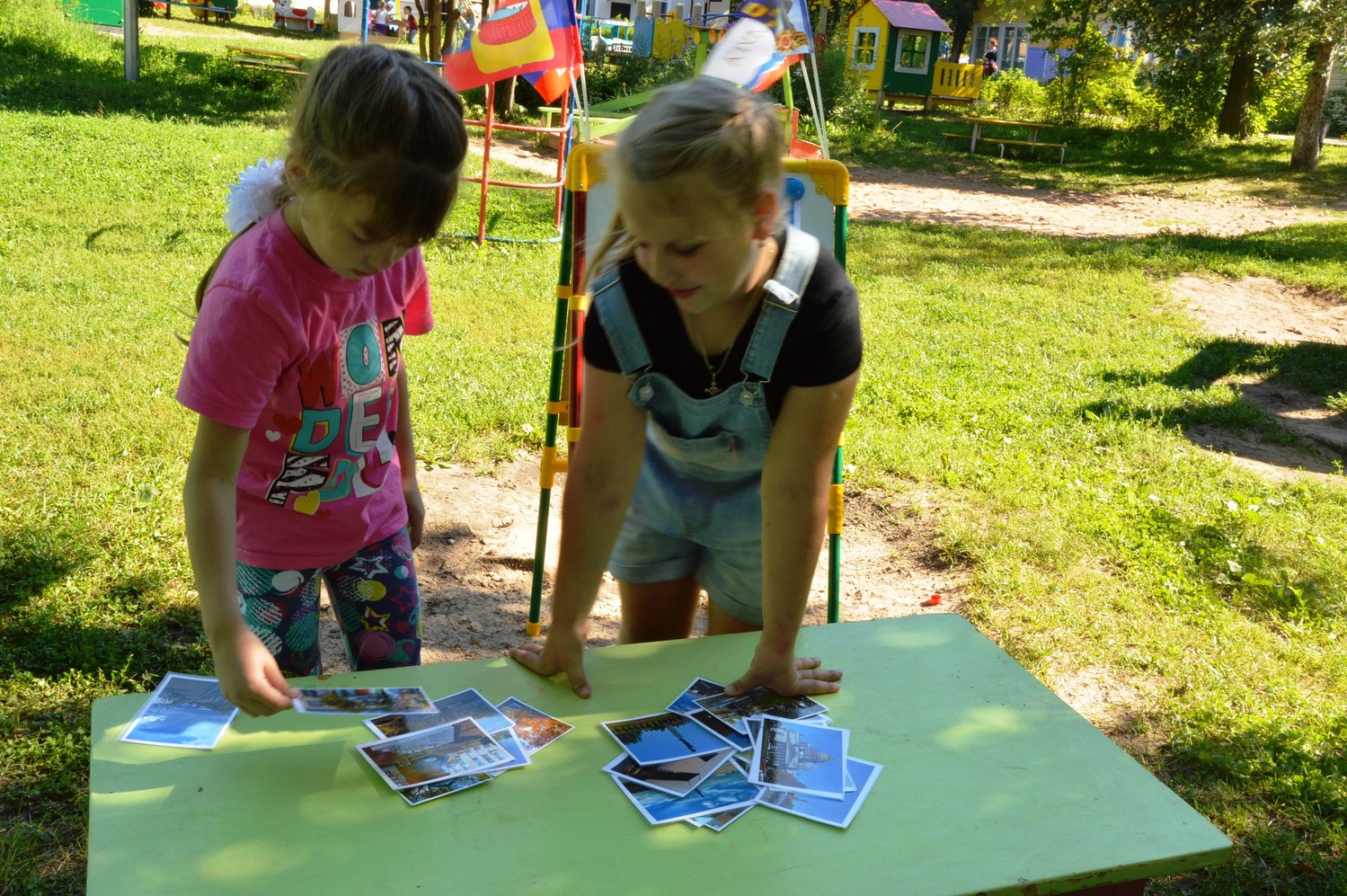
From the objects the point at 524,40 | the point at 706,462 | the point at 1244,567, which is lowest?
the point at 1244,567

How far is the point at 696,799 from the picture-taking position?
1.67 m

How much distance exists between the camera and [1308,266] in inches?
382

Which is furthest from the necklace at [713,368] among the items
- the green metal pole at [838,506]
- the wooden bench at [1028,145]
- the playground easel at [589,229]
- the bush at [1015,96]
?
the bush at [1015,96]

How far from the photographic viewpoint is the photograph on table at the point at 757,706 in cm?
191

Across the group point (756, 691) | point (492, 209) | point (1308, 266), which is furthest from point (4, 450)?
point (1308, 266)

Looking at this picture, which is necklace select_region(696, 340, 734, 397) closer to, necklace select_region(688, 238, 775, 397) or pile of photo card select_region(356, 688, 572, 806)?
necklace select_region(688, 238, 775, 397)

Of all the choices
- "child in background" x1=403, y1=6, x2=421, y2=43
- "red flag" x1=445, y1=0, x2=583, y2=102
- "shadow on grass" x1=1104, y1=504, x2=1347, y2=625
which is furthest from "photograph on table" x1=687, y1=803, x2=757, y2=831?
"child in background" x1=403, y1=6, x2=421, y2=43

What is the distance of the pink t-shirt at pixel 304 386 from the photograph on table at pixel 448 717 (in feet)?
1.33

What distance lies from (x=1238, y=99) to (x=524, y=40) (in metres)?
16.6

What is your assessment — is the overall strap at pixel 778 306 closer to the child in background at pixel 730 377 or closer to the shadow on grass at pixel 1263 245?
the child in background at pixel 730 377

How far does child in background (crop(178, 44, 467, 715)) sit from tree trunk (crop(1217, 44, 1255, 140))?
19.2m

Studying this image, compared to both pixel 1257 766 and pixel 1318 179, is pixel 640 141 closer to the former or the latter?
pixel 1257 766

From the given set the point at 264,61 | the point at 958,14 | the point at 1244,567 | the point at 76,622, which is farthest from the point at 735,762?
the point at 958,14

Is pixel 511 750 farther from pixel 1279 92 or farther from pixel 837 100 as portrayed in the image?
pixel 1279 92
